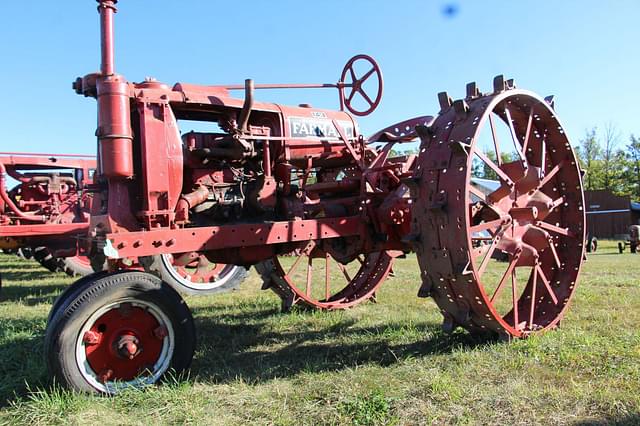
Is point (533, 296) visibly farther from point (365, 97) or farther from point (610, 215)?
point (610, 215)

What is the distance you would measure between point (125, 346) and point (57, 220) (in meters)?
6.40

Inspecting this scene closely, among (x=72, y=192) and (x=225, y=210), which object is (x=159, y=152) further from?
(x=72, y=192)

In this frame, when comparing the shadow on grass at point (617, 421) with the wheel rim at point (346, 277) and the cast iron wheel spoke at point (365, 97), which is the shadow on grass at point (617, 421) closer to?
the wheel rim at point (346, 277)

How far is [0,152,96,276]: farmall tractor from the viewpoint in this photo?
23.7ft

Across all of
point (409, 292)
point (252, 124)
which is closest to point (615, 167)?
point (409, 292)

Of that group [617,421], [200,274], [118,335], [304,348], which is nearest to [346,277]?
[304,348]

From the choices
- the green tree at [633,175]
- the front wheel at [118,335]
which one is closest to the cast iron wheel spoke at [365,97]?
the front wheel at [118,335]

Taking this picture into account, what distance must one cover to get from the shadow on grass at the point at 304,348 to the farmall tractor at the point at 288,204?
387mm

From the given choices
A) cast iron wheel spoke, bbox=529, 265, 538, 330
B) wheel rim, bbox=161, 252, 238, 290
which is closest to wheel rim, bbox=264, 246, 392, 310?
wheel rim, bbox=161, 252, 238, 290

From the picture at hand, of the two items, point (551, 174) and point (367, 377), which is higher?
point (551, 174)

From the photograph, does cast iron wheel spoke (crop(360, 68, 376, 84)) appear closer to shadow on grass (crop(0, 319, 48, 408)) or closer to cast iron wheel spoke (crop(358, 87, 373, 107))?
cast iron wheel spoke (crop(358, 87, 373, 107))

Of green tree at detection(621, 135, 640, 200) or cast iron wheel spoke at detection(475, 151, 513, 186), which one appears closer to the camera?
cast iron wheel spoke at detection(475, 151, 513, 186)

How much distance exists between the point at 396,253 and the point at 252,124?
2.27 m

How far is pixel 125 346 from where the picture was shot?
9.77 ft
